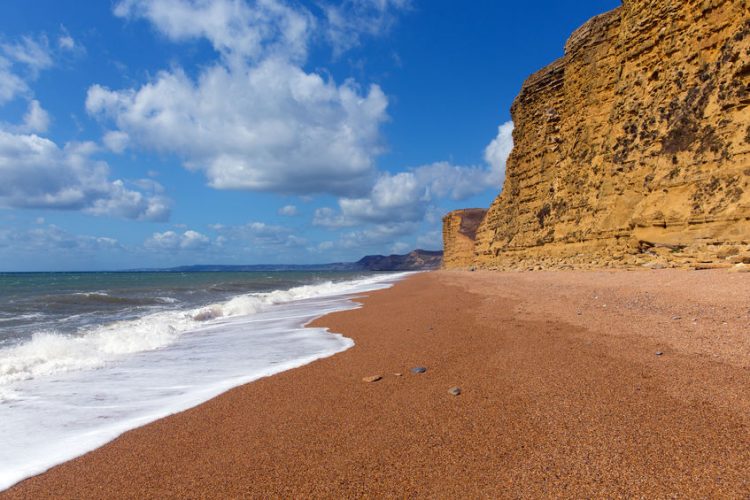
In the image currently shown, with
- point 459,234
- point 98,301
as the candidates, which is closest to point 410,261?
point 459,234

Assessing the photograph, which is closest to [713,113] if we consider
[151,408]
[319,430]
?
[319,430]

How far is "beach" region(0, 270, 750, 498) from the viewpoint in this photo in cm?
186

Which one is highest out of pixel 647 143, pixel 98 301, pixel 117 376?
pixel 647 143

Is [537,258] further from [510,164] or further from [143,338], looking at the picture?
[143,338]

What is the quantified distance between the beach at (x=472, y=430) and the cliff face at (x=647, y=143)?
28.8ft

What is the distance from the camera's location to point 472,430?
238cm

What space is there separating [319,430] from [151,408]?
1713mm

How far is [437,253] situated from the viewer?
170 m

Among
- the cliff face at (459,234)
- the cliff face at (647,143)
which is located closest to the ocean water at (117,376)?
the cliff face at (647,143)

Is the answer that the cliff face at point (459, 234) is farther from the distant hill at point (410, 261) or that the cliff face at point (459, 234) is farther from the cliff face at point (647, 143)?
the distant hill at point (410, 261)

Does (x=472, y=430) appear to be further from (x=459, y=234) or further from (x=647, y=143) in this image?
(x=459, y=234)

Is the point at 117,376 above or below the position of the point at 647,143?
below

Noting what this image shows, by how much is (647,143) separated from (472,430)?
1565 cm

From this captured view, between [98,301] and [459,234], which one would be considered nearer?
[98,301]
